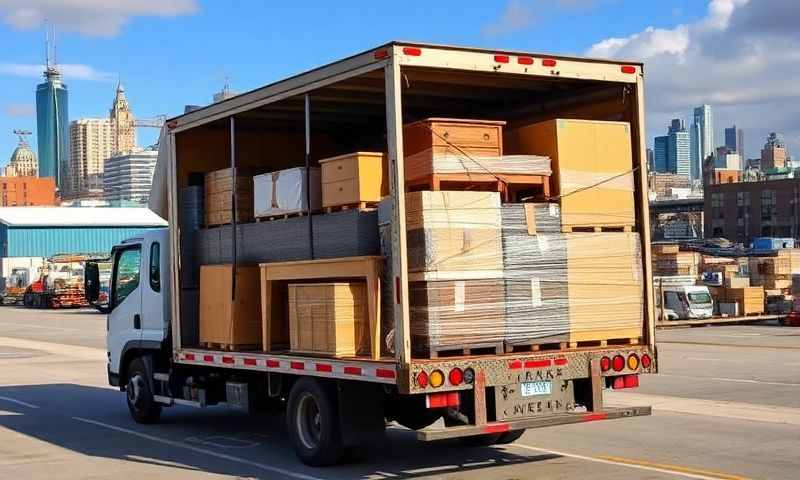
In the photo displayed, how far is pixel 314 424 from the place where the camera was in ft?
33.9

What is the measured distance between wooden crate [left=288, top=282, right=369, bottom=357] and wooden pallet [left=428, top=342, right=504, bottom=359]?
0.93 m

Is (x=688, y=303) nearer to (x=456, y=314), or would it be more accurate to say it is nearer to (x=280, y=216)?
(x=280, y=216)

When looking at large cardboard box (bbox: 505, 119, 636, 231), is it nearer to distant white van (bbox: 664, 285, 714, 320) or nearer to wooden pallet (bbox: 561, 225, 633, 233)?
wooden pallet (bbox: 561, 225, 633, 233)

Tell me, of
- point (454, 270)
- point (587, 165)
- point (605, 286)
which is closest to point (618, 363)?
point (605, 286)

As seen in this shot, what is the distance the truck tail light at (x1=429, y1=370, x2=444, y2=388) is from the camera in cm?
888

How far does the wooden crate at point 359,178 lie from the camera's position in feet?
31.9

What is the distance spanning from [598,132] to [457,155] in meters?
1.56

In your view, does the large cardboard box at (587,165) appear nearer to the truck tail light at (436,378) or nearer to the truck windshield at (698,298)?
the truck tail light at (436,378)

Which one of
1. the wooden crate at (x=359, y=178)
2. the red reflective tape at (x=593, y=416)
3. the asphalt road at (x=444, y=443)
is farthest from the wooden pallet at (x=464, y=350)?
the wooden crate at (x=359, y=178)

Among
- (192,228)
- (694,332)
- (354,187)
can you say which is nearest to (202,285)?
(192,228)

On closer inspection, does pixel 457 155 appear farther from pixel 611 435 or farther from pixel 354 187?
pixel 611 435

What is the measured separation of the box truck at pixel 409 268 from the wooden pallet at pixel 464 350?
0.02m

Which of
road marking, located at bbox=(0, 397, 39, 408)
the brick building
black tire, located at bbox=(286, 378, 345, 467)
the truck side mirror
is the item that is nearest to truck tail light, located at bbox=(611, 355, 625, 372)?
black tire, located at bbox=(286, 378, 345, 467)

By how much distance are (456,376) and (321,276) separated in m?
1.79
